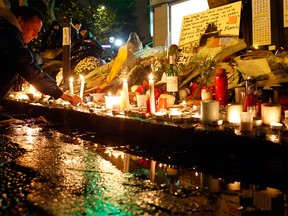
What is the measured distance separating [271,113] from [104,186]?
1.96 m

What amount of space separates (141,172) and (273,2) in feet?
16.2

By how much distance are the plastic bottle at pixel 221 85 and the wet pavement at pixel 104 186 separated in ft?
5.03

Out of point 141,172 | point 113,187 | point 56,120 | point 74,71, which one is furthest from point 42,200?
point 74,71

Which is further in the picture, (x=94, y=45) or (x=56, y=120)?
(x=94, y=45)

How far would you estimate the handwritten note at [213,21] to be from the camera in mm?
6539

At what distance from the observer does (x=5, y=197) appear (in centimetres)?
235

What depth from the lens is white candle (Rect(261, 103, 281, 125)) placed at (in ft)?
11.0

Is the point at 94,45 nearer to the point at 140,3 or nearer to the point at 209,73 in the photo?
the point at 209,73

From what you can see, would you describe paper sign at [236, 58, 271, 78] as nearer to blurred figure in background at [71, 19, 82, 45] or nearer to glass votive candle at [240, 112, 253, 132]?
glass votive candle at [240, 112, 253, 132]

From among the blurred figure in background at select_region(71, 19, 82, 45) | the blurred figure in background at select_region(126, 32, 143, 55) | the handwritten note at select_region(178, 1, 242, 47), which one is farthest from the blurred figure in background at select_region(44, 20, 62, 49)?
the handwritten note at select_region(178, 1, 242, 47)

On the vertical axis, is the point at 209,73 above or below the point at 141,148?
above

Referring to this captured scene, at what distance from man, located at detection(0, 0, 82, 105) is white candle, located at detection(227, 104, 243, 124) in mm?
2188

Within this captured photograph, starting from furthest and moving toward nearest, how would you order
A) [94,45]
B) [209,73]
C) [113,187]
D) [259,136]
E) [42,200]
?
[94,45]
[209,73]
[259,136]
[113,187]
[42,200]

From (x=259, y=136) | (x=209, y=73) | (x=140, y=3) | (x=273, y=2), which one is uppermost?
(x=140, y=3)
